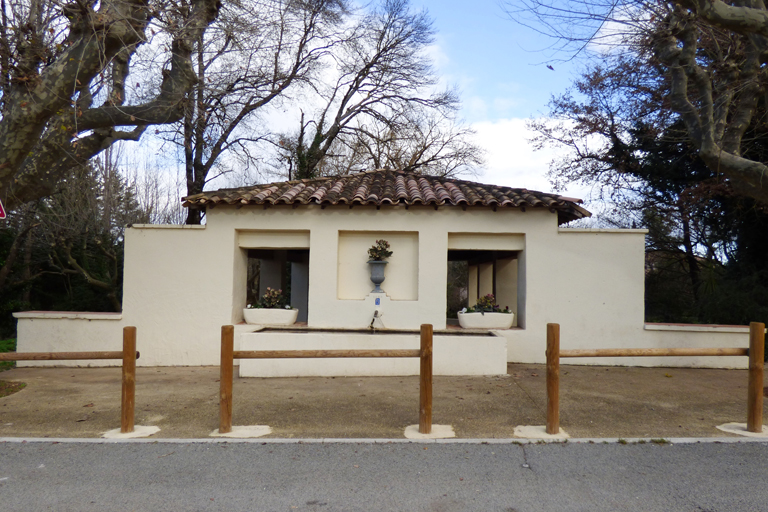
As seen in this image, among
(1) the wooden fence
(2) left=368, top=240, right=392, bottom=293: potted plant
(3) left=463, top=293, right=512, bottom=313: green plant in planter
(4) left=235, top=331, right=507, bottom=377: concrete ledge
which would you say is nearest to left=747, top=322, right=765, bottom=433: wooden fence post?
(4) left=235, top=331, right=507, bottom=377: concrete ledge

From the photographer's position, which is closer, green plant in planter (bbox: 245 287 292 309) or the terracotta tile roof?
the terracotta tile roof

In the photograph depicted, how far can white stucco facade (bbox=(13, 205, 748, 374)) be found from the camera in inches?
374

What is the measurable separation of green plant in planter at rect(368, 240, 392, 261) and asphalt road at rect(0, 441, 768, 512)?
532 cm

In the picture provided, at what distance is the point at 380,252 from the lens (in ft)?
32.4

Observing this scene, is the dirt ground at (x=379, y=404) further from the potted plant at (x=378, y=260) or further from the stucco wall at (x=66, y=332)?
the potted plant at (x=378, y=260)

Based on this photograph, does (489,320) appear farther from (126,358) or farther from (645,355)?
(126,358)

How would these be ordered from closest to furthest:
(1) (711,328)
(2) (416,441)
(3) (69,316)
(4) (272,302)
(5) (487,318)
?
(2) (416,441), (1) (711,328), (3) (69,316), (5) (487,318), (4) (272,302)

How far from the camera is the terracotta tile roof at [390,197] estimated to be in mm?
9500

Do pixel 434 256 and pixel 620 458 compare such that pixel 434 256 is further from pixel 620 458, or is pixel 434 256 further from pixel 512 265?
pixel 620 458

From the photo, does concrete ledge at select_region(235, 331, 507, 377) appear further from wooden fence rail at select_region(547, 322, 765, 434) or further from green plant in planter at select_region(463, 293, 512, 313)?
wooden fence rail at select_region(547, 322, 765, 434)

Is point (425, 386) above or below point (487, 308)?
below

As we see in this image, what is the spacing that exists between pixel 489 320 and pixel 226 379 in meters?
5.85

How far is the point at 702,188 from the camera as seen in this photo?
12.3 meters

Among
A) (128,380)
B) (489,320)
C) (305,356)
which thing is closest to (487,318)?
(489,320)
